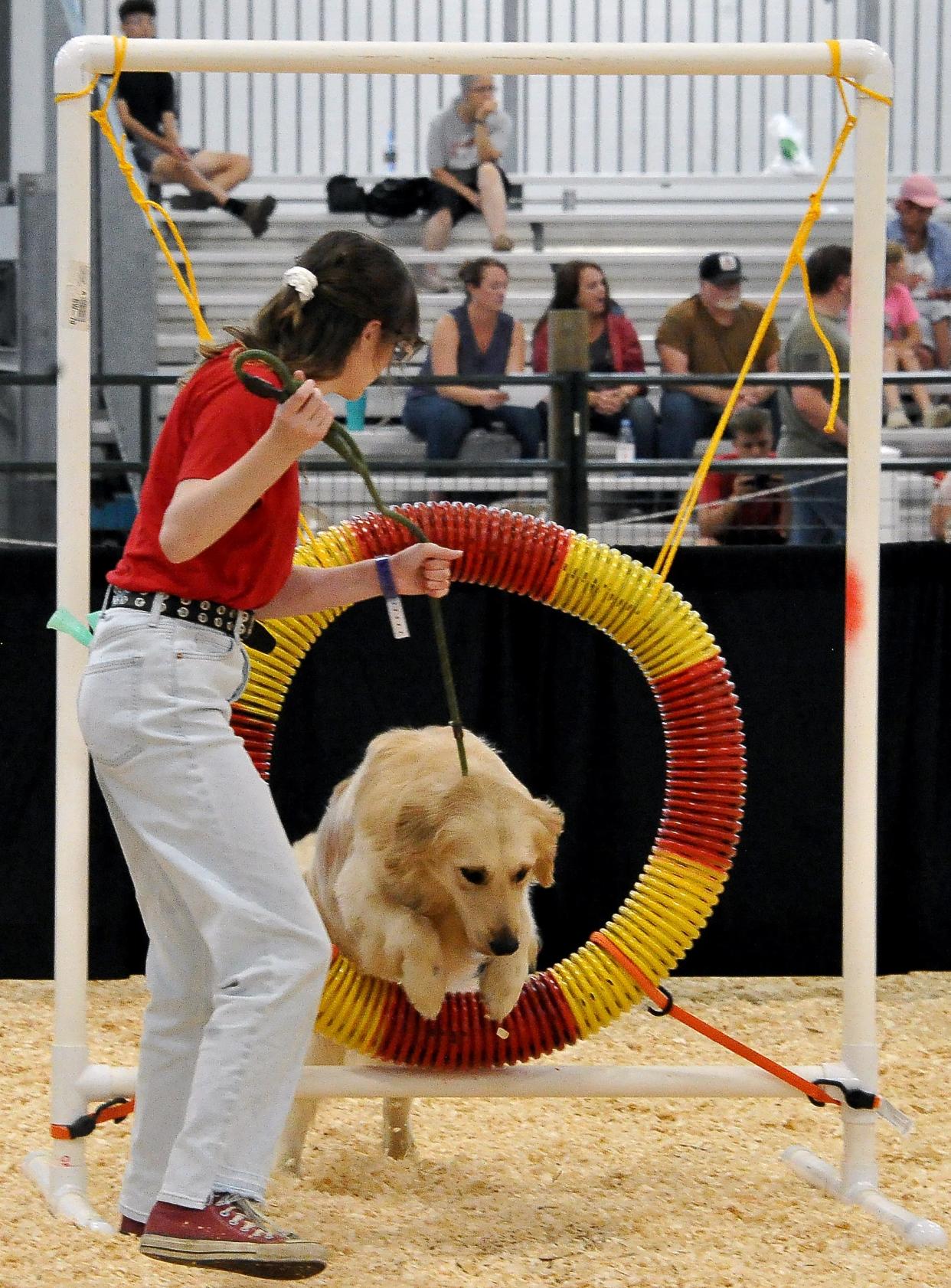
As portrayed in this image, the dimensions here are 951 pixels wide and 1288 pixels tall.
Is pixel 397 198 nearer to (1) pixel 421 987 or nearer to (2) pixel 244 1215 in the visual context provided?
(1) pixel 421 987

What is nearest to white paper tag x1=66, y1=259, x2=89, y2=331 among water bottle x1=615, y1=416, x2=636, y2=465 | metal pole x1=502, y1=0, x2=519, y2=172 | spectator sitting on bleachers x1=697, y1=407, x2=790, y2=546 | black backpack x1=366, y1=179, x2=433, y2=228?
spectator sitting on bleachers x1=697, y1=407, x2=790, y2=546

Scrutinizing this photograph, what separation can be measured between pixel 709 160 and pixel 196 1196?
361 inches

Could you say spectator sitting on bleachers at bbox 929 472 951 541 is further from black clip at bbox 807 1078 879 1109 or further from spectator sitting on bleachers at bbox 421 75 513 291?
spectator sitting on bleachers at bbox 421 75 513 291

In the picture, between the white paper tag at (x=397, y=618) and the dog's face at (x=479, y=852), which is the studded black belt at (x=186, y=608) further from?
the dog's face at (x=479, y=852)

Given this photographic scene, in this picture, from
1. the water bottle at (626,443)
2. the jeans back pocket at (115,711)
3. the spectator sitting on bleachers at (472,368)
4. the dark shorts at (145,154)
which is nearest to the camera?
the jeans back pocket at (115,711)

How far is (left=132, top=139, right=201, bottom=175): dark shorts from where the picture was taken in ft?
26.9

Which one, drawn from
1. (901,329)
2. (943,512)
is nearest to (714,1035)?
(943,512)

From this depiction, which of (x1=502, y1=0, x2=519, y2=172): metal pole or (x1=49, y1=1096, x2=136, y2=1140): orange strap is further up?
(x1=502, y1=0, x2=519, y2=172): metal pole

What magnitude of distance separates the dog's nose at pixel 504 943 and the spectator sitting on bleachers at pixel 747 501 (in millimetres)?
2569

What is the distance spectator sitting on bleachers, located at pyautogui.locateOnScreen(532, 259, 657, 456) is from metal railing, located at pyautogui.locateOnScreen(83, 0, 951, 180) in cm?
361

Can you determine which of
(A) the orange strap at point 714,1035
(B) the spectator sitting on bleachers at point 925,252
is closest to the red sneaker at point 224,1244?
(A) the orange strap at point 714,1035

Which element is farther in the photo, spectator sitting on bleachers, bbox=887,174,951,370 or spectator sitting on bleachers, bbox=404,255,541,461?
spectator sitting on bleachers, bbox=887,174,951,370

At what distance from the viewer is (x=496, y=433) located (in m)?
5.73

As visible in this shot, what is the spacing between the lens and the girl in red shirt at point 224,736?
2.17 metres
